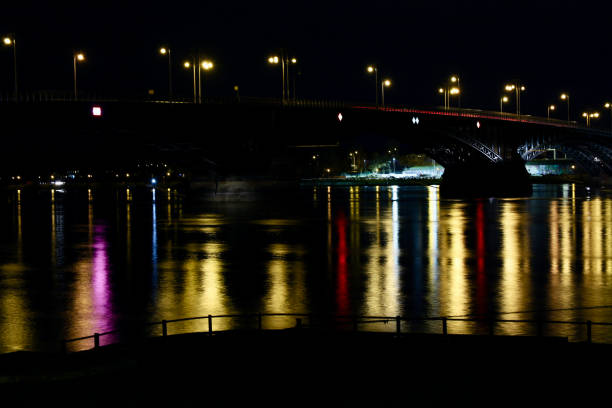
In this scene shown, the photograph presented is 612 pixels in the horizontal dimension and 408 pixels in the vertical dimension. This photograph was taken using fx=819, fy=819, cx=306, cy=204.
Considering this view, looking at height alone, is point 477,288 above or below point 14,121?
below

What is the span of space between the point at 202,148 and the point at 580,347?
73544mm

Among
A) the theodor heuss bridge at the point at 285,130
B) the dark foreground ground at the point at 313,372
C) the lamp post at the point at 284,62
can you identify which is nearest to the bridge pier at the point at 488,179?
the theodor heuss bridge at the point at 285,130

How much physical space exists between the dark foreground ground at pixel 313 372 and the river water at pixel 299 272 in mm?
3456

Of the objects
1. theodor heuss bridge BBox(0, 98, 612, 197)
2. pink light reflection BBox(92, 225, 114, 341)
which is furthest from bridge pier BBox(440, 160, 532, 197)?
pink light reflection BBox(92, 225, 114, 341)

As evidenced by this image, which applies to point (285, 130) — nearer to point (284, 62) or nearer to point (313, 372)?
point (284, 62)

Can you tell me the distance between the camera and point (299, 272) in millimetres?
30062

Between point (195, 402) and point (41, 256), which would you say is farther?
point (41, 256)

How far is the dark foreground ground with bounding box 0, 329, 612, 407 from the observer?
43.7 ft

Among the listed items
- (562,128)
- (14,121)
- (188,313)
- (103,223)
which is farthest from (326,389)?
(562,128)

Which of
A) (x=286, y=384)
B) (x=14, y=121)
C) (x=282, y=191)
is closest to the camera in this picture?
(x=286, y=384)

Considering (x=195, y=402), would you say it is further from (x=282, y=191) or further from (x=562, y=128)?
(x=562, y=128)

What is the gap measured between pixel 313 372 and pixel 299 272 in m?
15.5

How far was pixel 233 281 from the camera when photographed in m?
27.8

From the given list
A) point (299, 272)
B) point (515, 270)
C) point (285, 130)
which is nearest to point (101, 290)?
point (299, 272)
